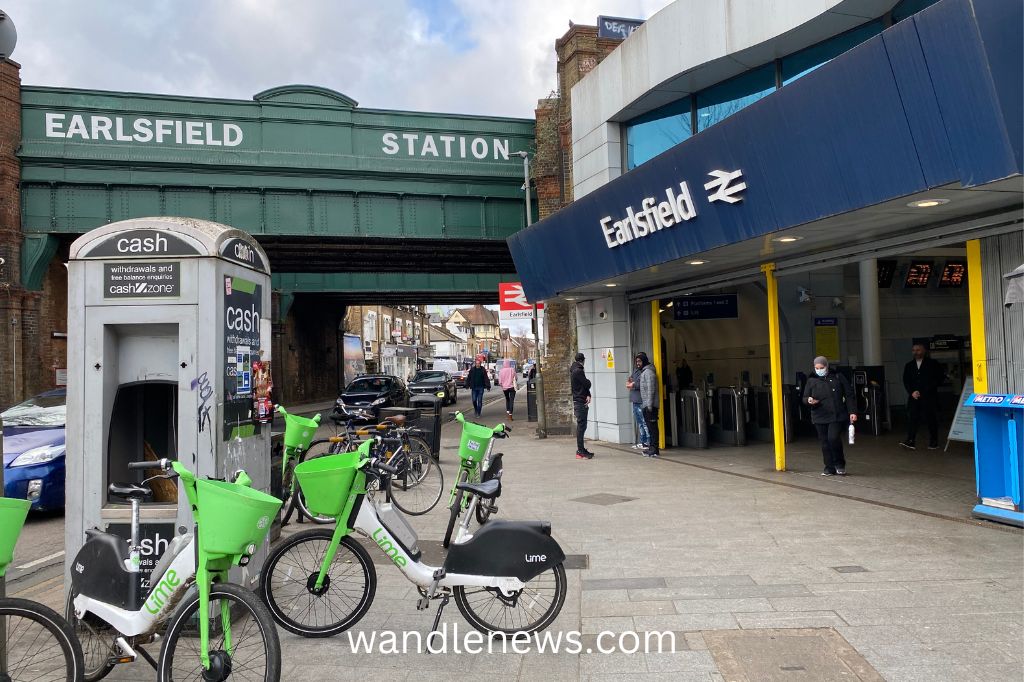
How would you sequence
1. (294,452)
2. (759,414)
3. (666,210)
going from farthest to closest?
(759,414) < (666,210) < (294,452)

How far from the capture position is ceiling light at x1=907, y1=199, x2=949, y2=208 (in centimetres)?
694

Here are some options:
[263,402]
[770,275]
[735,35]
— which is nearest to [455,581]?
[263,402]

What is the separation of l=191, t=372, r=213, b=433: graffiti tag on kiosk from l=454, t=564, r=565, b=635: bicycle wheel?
1844 mm

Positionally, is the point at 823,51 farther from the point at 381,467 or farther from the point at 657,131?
the point at 381,467

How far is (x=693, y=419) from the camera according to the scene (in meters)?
13.9

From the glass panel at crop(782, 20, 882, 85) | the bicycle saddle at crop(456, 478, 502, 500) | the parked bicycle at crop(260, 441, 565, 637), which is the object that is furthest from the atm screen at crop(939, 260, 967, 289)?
the parked bicycle at crop(260, 441, 565, 637)

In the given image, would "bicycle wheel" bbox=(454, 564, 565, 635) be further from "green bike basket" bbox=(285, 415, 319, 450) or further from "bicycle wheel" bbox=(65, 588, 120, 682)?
"green bike basket" bbox=(285, 415, 319, 450)

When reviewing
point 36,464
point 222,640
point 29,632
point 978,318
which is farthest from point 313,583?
point 978,318

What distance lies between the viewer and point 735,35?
11055 millimetres

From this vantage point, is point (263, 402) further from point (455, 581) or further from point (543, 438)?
point (543, 438)

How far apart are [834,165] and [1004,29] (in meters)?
2.05

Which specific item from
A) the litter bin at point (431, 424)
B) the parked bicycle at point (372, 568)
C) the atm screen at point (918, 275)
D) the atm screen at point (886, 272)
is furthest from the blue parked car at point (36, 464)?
the atm screen at point (918, 275)

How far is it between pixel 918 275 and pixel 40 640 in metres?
19.2

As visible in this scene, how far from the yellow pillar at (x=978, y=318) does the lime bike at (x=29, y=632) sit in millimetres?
7945
